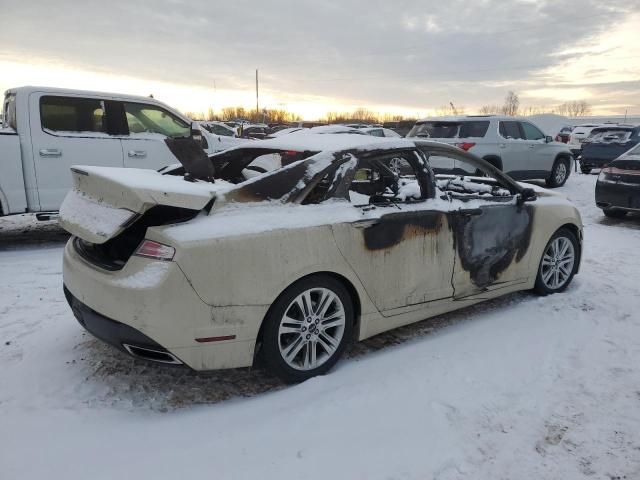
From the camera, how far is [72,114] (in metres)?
6.52

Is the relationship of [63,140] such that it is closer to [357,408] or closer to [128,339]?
[128,339]

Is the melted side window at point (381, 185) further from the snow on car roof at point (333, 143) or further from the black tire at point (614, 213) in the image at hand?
the black tire at point (614, 213)

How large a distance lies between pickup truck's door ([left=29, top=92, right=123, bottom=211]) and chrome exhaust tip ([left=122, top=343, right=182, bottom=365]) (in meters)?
4.22

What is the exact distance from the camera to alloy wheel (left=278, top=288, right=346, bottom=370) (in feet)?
10.1

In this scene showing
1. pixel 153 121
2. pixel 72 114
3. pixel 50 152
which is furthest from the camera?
pixel 153 121

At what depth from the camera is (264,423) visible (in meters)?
2.79

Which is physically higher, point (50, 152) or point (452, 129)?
point (452, 129)

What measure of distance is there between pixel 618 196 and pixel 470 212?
5973 millimetres

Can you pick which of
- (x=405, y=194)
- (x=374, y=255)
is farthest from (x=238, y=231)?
(x=405, y=194)

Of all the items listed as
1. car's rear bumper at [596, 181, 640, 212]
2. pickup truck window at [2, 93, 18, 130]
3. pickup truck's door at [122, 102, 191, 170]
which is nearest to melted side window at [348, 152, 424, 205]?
pickup truck's door at [122, 102, 191, 170]

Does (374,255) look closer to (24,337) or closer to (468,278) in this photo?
(468,278)

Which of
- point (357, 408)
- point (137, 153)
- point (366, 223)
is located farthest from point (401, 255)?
point (137, 153)

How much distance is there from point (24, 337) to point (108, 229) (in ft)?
5.09

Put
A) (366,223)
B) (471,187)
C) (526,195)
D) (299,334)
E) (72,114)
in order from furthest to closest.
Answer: (72,114), (471,187), (526,195), (366,223), (299,334)
